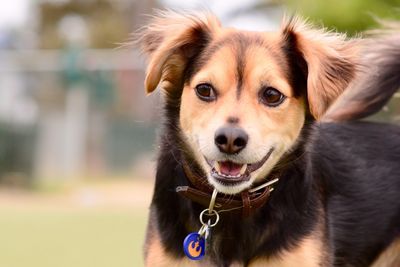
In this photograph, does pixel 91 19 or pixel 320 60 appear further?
pixel 91 19

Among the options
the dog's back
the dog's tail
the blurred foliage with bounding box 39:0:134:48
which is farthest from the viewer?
the blurred foliage with bounding box 39:0:134:48

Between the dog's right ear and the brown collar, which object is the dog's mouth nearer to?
the brown collar

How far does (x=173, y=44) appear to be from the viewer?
172 inches

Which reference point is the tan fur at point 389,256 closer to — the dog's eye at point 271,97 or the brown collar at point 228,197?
the brown collar at point 228,197

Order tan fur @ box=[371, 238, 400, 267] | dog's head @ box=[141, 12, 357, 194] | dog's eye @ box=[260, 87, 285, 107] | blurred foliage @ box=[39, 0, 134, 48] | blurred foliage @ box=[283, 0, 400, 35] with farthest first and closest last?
blurred foliage @ box=[39, 0, 134, 48] < blurred foliage @ box=[283, 0, 400, 35] < tan fur @ box=[371, 238, 400, 267] < dog's eye @ box=[260, 87, 285, 107] < dog's head @ box=[141, 12, 357, 194]

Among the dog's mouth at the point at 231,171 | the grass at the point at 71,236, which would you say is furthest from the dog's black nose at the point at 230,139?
the grass at the point at 71,236

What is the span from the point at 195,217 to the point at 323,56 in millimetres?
940

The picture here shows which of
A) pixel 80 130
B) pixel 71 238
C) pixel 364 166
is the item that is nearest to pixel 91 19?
pixel 80 130

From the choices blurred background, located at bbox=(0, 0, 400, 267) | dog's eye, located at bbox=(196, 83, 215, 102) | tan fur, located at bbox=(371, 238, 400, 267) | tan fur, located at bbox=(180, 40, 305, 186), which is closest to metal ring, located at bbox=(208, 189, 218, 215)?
tan fur, located at bbox=(180, 40, 305, 186)

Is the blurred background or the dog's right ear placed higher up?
the dog's right ear

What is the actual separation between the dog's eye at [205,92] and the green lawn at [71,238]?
3.50 meters

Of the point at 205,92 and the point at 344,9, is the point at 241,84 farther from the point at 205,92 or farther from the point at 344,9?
the point at 344,9

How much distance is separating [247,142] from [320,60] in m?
0.62

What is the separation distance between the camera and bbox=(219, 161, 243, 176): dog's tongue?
4074 mm
